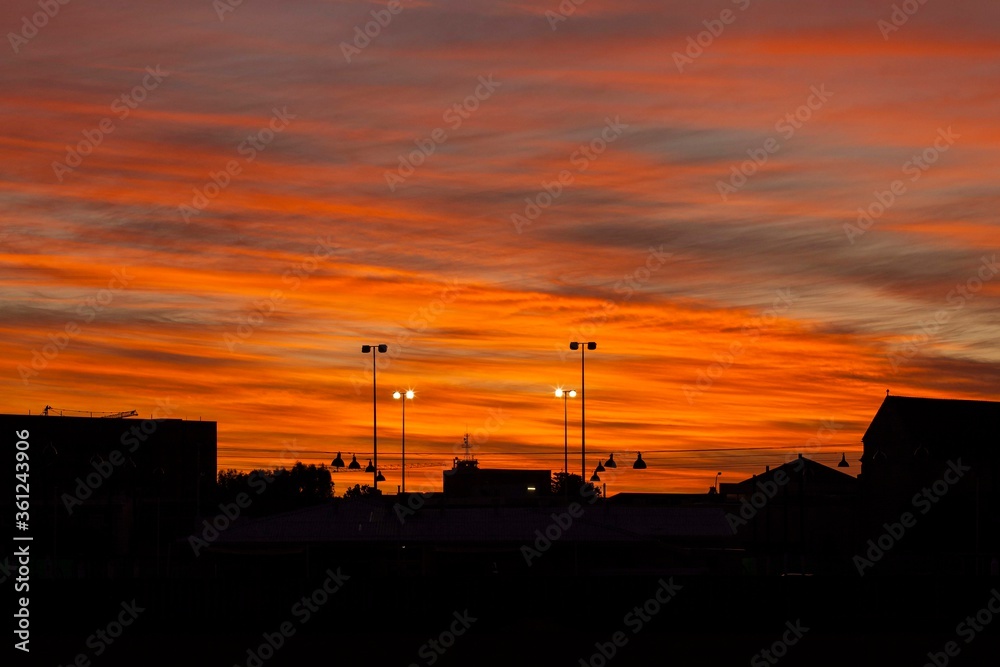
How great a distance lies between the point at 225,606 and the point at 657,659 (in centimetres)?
1568

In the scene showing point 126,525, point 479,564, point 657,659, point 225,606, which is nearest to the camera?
point 657,659

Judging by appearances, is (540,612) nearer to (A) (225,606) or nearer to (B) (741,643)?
(B) (741,643)

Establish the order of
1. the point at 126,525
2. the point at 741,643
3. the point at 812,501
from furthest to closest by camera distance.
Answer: the point at 812,501, the point at 126,525, the point at 741,643

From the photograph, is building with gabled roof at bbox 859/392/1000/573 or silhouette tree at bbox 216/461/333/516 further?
silhouette tree at bbox 216/461/333/516

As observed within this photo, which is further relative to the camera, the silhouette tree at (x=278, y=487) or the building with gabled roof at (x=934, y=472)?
the silhouette tree at (x=278, y=487)

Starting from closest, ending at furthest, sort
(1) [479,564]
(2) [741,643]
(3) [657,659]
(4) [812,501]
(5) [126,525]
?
(3) [657,659], (2) [741,643], (1) [479,564], (5) [126,525], (4) [812,501]

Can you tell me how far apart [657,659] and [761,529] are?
253ft

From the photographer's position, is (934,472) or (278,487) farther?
(278,487)

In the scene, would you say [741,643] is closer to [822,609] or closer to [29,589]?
[822,609]

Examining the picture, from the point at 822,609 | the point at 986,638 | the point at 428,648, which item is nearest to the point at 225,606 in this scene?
the point at 428,648

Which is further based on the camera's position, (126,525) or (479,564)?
(126,525)

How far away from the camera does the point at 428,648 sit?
38.7 m

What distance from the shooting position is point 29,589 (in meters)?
42.8

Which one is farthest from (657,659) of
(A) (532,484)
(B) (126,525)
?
(A) (532,484)
